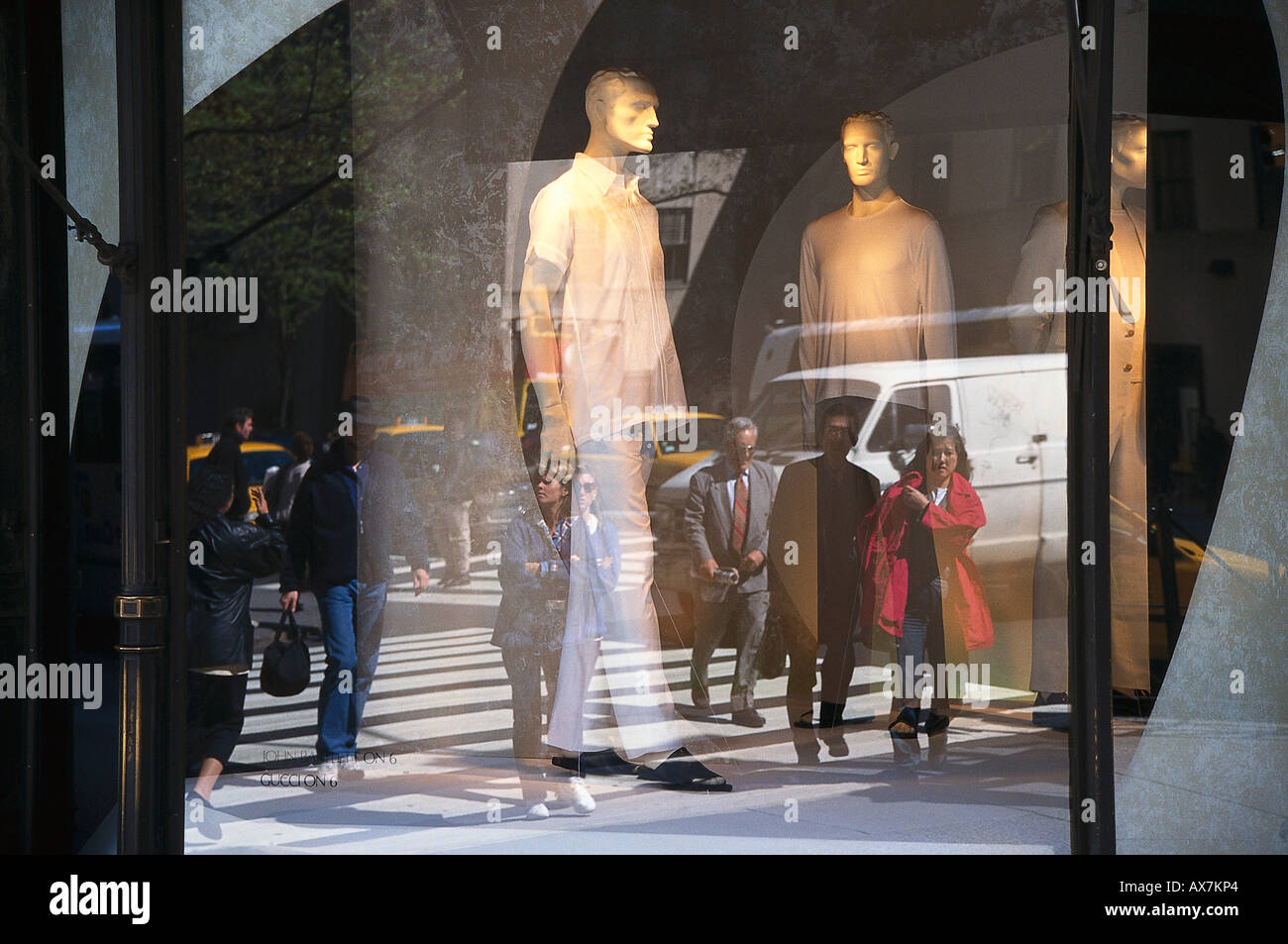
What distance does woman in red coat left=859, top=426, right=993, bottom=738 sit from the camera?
484 cm

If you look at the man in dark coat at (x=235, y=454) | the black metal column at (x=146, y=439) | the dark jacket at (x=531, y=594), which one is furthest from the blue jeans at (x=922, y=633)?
the black metal column at (x=146, y=439)

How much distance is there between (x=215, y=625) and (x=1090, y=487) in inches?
120

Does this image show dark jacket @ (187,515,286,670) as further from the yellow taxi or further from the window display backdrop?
the window display backdrop

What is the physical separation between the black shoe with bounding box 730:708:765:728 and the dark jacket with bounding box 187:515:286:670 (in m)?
1.84

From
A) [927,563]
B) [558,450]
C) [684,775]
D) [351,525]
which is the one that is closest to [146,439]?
[351,525]

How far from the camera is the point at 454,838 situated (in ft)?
14.0

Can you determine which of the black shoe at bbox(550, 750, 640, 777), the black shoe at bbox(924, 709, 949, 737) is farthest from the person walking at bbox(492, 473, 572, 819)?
the black shoe at bbox(924, 709, 949, 737)

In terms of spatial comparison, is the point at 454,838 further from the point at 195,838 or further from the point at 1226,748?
the point at 1226,748

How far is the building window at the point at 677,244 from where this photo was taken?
16.1ft

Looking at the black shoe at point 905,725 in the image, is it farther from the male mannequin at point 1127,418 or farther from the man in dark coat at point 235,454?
the man in dark coat at point 235,454

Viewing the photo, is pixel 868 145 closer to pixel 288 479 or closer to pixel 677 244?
pixel 677 244

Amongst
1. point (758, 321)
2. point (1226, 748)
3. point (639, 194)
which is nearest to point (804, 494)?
point (758, 321)

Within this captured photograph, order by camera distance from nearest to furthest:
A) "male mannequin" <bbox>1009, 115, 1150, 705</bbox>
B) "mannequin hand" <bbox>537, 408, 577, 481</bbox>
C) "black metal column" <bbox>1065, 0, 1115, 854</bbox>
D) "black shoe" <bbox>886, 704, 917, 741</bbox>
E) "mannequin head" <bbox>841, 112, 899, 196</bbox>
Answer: "black metal column" <bbox>1065, 0, 1115, 854</bbox> → "male mannequin" <bbox>1009, 115, 1150, 705</bbox> → "black shoe" <bbox>886, 704, 917, 741</bbox> → "mannequin hand" <bbox>537, 408, 577, 481</bbox> → "mannequin head" <bbox>841, 112, 899, 196</bbox>

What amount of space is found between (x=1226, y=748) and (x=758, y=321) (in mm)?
2260
